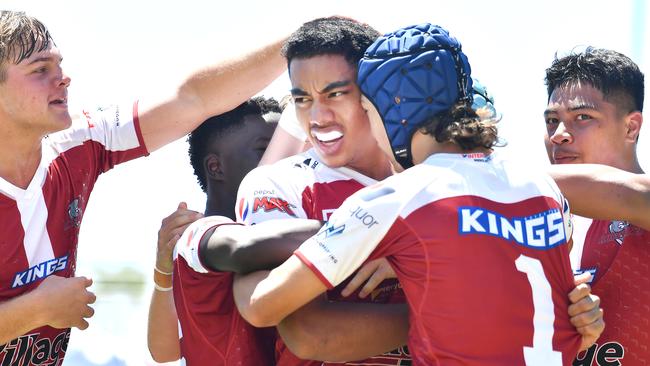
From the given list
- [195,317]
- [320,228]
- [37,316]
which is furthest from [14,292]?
[320,228]

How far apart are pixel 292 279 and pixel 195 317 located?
2.82ft

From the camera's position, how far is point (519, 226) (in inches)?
109

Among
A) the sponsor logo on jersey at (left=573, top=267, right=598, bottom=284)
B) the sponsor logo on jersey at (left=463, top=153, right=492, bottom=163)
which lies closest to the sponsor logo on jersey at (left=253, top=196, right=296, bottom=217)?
the sponsor logo on jersey at (left=463, top=153, right=492, bottom=163)

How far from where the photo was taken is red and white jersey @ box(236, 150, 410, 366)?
3254 mm

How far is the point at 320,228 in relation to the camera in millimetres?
2996

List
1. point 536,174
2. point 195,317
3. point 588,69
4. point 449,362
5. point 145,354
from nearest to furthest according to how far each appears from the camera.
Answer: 1. point 449,362
2. point 536,174
3. point 195,317
4. point 588,69
5. point 145,354

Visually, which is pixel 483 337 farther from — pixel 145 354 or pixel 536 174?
pixel 145 354

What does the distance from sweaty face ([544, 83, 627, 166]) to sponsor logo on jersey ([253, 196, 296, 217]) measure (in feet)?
4.90

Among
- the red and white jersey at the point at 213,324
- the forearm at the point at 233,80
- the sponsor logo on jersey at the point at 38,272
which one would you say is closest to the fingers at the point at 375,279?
the red and white jersey at the point at 213,324

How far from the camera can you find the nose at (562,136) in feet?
13.5

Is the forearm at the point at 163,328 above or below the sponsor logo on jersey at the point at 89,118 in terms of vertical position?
below

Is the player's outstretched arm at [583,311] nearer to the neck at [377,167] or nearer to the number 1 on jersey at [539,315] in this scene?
the number 1 on jersey at [539,315]

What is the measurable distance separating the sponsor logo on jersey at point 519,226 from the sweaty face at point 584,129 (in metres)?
1.30

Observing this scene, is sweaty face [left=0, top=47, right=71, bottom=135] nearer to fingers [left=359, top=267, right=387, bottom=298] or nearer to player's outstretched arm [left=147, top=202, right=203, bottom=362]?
player's outstretched arm [left=147, top=202, right=203, bottom=362]
